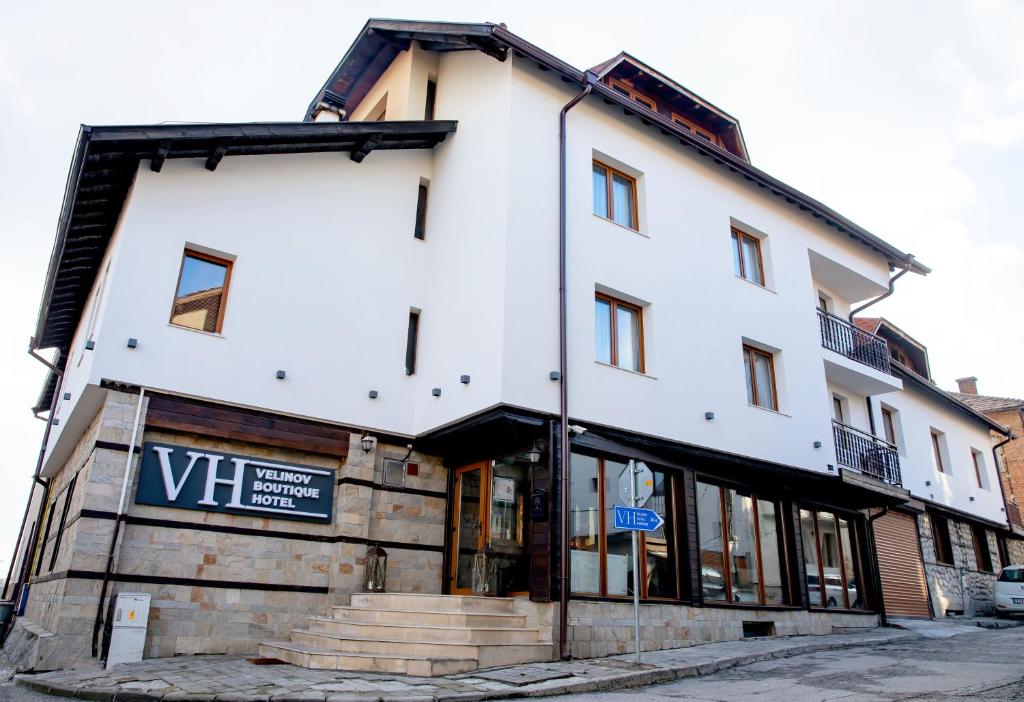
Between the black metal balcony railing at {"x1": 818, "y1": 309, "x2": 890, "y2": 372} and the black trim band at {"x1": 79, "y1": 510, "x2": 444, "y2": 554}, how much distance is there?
30.9 ft

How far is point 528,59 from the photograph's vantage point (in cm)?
1194

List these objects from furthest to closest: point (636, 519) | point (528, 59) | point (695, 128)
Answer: point (695, 128), point (528, 59), point (636, 519)


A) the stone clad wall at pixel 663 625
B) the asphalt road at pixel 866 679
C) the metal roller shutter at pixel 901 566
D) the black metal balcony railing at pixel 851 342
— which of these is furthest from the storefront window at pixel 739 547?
the metal roller shutter at pixel 901 566

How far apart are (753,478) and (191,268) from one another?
967cm

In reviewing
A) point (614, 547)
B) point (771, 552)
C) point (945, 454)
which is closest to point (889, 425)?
point (945, 454)

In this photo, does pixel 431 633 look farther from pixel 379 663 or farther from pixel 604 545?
pixel 604 545

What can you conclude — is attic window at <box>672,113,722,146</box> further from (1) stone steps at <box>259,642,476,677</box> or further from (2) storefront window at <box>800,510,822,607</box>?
(1) stone steps at <box>259,642,476,677</box>

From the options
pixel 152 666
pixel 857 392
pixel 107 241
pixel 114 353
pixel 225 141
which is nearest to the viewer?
pixel 152 666

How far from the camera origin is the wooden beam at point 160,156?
10023mm

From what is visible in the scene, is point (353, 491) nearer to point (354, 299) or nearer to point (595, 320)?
point (354, 299)

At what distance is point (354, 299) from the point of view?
11.8 metres

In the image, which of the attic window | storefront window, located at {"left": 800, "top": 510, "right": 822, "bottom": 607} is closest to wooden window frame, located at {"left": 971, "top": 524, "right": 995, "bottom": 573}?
storefront window, located at {"left": 800, "top": 510, "right": 822, "bottom": 607}

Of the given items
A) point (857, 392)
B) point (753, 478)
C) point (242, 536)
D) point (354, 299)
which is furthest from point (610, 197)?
point (857, 392)

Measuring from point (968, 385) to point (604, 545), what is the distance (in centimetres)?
2911
